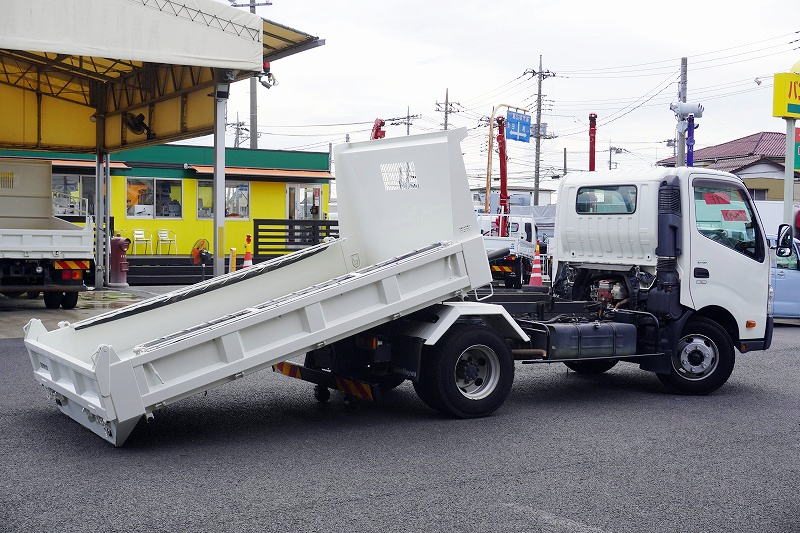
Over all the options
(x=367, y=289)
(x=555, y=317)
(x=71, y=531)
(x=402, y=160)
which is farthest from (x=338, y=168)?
(x=71, y=531)

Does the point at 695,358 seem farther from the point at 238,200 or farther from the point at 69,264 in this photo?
the point at 238,200

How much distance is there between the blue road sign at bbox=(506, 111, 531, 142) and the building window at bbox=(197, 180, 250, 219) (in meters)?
14.1

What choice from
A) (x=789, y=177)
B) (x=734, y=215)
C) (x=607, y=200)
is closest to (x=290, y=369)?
(x=607, y=200)

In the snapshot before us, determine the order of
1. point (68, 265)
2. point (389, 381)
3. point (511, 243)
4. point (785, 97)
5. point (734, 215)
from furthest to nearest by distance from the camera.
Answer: point (511, 243) → point (785, 97) → point (68, 265) → point (734, 215) → point (389, 381)

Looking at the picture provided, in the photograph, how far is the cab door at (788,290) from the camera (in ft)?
57.1

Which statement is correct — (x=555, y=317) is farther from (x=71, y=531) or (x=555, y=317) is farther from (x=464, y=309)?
(x=71, y=531)

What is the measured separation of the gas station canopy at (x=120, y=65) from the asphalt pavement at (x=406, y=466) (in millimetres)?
6329

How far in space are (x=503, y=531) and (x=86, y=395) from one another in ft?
11.3

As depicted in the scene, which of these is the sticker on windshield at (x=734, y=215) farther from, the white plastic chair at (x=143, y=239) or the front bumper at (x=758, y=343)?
the white plastic chair at (x=143, y=239)

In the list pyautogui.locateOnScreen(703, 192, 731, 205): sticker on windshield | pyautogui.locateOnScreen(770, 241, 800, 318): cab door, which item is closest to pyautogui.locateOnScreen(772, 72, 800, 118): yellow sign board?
pyautogui.locateOnScreen(770, 241, 800, 318): cab door

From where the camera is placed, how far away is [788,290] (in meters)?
17.4

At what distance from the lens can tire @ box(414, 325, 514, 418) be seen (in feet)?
26.0

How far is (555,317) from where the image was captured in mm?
9648

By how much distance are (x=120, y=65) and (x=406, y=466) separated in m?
15.1
